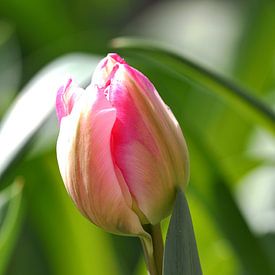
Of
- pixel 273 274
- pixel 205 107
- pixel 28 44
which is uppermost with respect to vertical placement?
pixel 28 44

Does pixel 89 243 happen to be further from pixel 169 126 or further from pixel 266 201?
pixel 169 126

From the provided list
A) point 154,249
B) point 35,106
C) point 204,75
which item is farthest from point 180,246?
point 35,106

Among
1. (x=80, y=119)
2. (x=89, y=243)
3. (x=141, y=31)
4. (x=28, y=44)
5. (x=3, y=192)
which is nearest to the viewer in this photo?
(x=80, y=119)

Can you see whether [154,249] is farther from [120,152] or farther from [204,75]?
[204,75]

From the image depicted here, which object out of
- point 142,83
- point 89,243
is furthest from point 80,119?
point 89,243

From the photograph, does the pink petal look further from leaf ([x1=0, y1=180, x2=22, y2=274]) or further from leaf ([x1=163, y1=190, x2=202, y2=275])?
leaf ([x1=0, y1=180, x2=22, y2=274])

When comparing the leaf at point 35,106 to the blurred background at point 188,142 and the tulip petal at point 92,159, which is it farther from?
the tulip petal at point 92,159

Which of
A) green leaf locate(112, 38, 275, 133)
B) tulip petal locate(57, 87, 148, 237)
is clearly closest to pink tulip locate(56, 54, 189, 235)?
tulip petal locate(57, 87, 148, 237)
